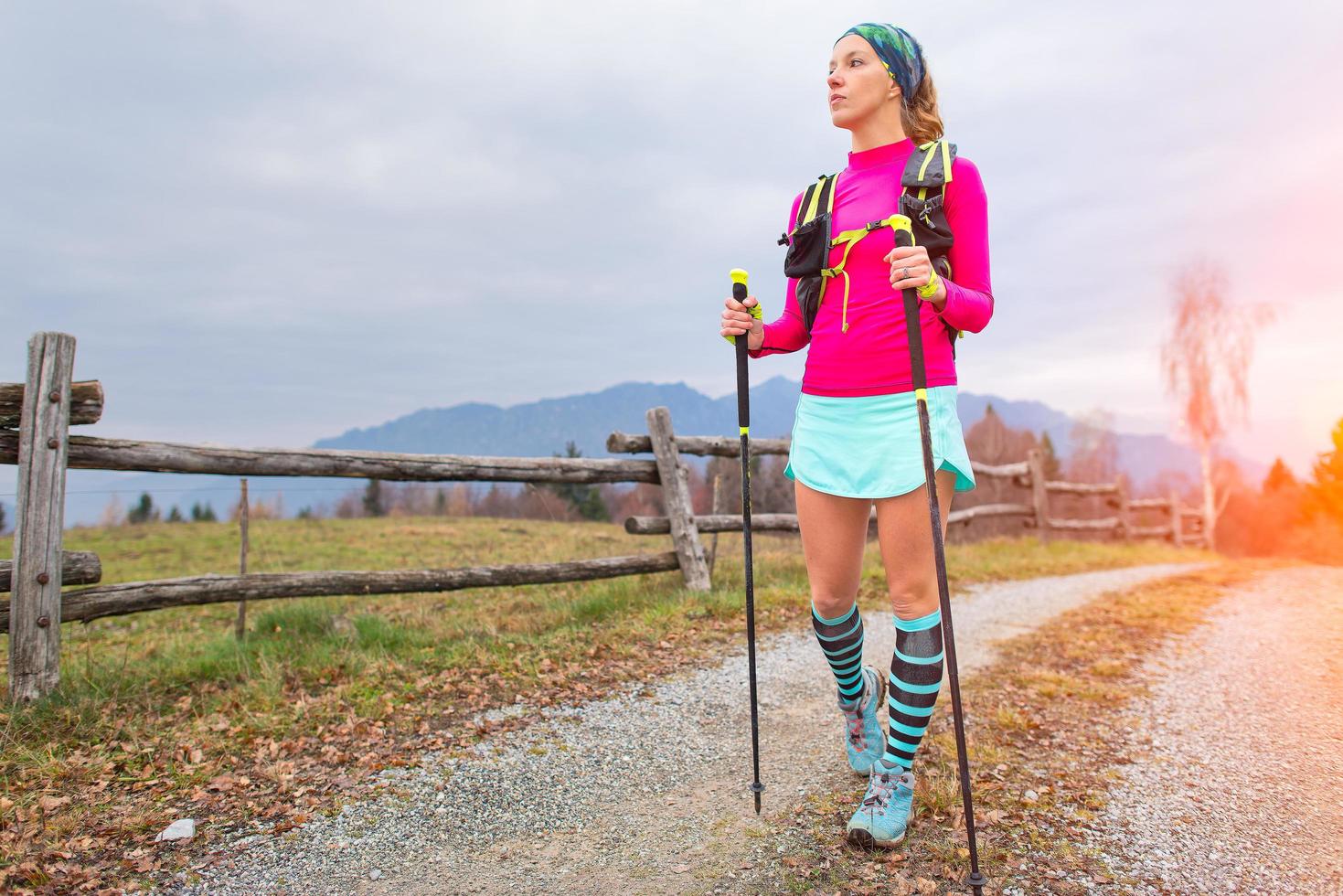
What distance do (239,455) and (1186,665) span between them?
6234 millimetres

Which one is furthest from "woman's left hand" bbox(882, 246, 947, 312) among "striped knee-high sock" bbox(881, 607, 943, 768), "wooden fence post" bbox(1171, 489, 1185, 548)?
"wooden fence post" bbox(1171, 489, 1185, 548)

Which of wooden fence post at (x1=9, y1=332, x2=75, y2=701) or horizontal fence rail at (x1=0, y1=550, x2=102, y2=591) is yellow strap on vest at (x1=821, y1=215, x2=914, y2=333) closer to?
horizontal fence rail at (x1=0, y1=550, x2=102, y2=591)

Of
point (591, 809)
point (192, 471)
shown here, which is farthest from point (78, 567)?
point (591, 809)

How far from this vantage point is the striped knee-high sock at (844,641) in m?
2.63

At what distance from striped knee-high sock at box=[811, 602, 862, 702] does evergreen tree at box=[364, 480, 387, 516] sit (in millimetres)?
29575

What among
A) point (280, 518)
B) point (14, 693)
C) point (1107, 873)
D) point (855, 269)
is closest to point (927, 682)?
point (1107, 873)

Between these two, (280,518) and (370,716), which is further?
(280,518)

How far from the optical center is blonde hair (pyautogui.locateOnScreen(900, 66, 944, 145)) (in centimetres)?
250

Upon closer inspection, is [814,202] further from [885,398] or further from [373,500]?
[373,500]

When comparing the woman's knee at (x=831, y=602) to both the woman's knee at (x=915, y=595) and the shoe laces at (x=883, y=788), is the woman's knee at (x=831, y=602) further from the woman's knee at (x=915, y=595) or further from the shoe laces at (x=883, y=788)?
the shoe laces at (x=883, y=788)

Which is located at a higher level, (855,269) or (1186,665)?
(855,269)

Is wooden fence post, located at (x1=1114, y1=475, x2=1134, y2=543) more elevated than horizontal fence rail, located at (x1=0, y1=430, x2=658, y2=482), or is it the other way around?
horizontal fence rail, located at (x1=0, y1=430, x2=658, y2=482)

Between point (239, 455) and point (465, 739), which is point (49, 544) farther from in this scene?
point (465, 739)

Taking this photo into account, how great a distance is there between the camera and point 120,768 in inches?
132
